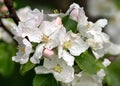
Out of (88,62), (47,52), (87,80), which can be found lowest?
(87,80)

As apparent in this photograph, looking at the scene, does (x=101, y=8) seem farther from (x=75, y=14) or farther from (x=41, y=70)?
(x=41, y=70)

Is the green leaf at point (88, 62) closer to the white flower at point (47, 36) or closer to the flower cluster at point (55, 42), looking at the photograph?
the flower cluster at point (55, 42)

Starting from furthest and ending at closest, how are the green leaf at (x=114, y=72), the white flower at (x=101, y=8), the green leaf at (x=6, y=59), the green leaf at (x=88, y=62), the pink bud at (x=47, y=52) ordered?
the white flower at (x=101, y=8) < the green leaf at (x=6, y=59) < the green leaf at (x=114, y=72) < the green leaf at (x=88, y=62) < the pink bud at (x=47, y=52)

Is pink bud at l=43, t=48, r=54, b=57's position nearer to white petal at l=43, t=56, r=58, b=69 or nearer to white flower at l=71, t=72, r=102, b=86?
white petal at l=43, t=56, r=58, b=69

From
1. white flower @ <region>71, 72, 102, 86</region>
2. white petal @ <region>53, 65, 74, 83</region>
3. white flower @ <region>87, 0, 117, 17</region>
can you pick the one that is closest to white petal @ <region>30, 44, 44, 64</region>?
white petal @ <region>53, 65, 74, 83</region>

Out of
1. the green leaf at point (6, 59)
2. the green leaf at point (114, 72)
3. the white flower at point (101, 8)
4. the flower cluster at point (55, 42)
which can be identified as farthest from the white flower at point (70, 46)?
the white flower at point (101, 8)

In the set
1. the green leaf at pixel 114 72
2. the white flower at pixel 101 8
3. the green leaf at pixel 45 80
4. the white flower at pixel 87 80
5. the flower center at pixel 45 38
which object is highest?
the flower center at pixel 45 38

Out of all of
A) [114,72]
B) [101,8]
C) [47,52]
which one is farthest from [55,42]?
[101,8]
